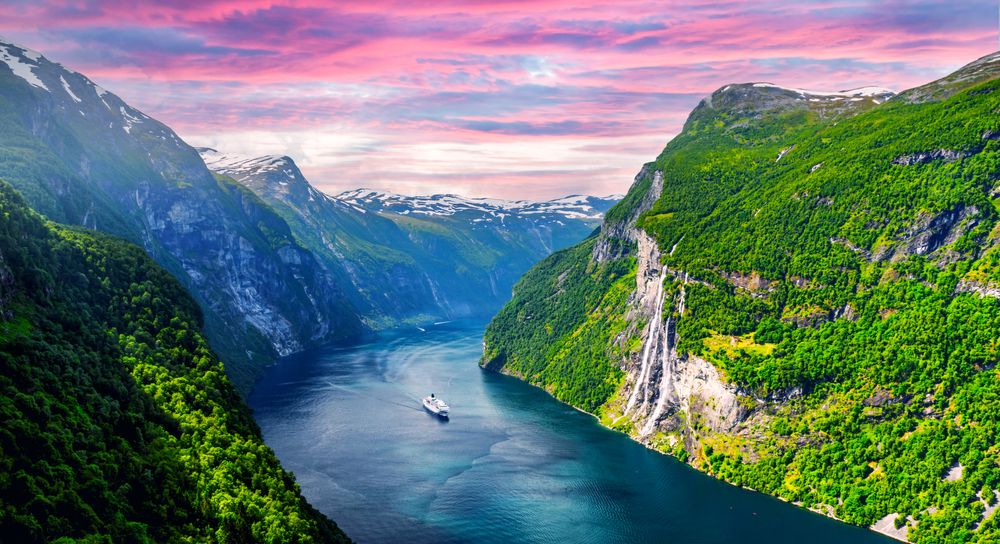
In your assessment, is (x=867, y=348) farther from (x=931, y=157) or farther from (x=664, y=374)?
(x=931, y=157)

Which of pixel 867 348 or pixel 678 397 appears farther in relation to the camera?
pixel 678 397

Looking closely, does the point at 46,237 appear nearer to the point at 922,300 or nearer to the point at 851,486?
the point at 851,486

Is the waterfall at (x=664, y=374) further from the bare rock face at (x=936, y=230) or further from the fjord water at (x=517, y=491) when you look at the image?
the bare rock face at (x=936, y=230)

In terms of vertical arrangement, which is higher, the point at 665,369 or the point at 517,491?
the point at 665,369

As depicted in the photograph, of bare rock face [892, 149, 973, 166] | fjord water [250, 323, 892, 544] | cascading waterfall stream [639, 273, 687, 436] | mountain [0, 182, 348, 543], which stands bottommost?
fjord water [250, 323, 892, 544]

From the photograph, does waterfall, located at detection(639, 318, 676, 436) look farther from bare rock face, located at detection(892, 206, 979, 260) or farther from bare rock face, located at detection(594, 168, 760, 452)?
bare rock face, located at detection(892, 206, 979, 260)

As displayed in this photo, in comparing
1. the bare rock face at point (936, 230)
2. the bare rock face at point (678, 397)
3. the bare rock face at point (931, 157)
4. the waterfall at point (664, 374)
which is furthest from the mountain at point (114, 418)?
the bare rock face at point (931, 157)

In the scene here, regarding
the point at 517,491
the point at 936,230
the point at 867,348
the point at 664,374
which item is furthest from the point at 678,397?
the point at 936,230

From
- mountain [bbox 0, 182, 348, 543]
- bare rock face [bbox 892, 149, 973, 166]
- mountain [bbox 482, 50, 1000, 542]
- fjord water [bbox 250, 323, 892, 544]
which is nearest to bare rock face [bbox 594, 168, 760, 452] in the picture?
mountain [bbox 482, 50, 1000, 542]

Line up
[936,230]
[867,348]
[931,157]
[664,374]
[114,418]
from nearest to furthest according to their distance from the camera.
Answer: [114,418], [867,348], [936,230], [931,157], [664,374]
